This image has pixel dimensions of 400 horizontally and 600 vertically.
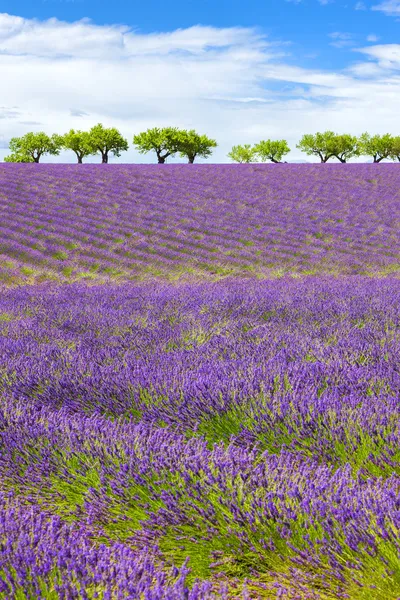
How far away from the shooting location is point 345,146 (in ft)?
172

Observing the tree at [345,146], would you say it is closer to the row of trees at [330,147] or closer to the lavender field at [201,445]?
the row of trees at [330,147]

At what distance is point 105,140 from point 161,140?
5.38m

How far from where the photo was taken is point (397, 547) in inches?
59.0

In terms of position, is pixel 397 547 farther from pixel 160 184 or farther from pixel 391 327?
pixel 160 184

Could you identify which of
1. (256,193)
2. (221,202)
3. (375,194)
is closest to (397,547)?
(221,202)

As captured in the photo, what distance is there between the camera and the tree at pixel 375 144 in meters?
52.6

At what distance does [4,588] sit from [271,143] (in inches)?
2108

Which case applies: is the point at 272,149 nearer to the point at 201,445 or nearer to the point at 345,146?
the point at 345,146

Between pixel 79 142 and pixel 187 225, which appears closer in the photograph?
pixel 187 225

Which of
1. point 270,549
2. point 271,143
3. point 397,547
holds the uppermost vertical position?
point 271,143

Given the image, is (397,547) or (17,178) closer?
(397,547)

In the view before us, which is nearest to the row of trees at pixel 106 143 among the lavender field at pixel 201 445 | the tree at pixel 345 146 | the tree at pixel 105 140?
the tree at pixel 105 140

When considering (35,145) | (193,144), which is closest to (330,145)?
(193,144)

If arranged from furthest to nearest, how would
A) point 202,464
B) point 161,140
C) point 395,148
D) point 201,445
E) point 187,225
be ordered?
1. point 395,148
2. point 161,140
3. point 187,225
4. point 201,445
5. point 202,464
